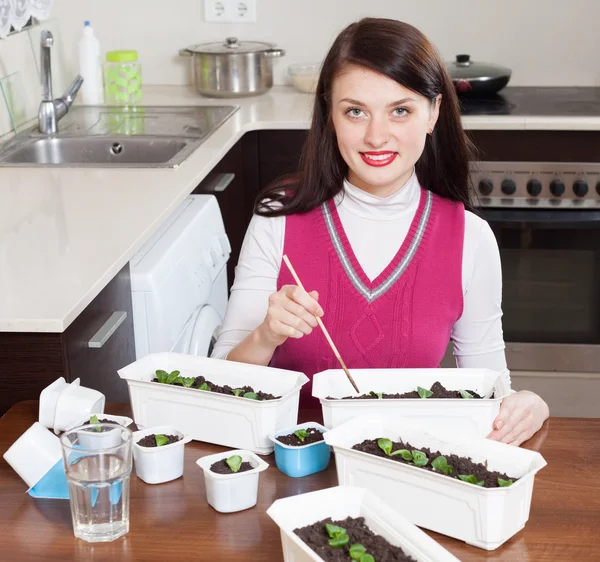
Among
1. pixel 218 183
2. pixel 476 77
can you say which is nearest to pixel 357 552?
pixel 218 183

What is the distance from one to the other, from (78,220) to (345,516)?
1.09 meters

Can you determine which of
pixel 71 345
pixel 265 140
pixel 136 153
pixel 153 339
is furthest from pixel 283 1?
pixel 71 345

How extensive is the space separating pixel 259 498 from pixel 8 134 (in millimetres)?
1866

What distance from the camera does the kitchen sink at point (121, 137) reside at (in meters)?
2.60

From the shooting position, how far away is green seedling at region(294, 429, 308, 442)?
3.60 ft

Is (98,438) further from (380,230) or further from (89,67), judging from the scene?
(89,67)

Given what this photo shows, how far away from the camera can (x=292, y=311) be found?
1260 millimetres

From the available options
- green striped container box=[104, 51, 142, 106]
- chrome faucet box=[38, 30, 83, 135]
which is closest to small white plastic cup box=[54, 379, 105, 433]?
chrome faucet box=[38, 30, 83, 135]

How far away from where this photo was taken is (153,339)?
1886mm

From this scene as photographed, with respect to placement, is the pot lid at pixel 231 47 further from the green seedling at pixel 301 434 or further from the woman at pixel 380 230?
the green seedling at pixel 301 434

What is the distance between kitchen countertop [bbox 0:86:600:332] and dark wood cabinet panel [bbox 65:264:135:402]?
6 centimetres

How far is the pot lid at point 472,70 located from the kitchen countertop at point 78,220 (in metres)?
0.28

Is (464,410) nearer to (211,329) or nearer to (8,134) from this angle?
(211,329)

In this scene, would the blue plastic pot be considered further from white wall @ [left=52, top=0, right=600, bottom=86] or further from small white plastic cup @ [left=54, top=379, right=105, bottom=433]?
white wall @ [left=52, top=0, right=600, bottom=86]
